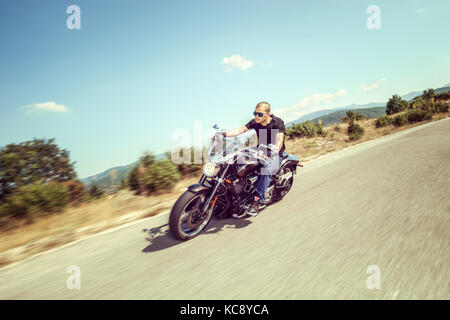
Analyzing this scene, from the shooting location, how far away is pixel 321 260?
2215mm

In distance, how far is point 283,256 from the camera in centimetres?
239

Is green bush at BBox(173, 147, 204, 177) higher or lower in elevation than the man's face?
lower

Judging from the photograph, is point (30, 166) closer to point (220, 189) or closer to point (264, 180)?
point (220, 189)

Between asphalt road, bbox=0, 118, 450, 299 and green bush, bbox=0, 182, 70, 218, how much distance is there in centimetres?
230

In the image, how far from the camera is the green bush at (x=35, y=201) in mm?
4727

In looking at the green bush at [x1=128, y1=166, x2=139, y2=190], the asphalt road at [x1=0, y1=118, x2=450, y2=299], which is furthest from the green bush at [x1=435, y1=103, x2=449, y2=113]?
the green bush at [x1=128, y1=166, x2=139, y2=190]

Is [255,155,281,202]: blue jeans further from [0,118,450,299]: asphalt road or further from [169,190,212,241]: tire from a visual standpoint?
[169,190,212,241]: tire

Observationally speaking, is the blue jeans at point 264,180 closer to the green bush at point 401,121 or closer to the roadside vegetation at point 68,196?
the roadside vegetation at point 68,196

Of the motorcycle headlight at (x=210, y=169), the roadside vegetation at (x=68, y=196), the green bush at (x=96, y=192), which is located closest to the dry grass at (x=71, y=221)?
the roadside vegetation at (x=68, y=196)

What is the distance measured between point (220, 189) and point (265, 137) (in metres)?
1.46

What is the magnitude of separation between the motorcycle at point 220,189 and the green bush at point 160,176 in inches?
121

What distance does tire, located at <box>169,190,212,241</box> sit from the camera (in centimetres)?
287
